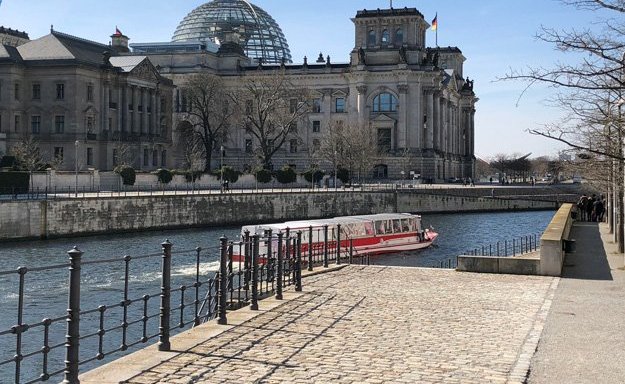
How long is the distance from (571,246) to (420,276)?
25.2 ft

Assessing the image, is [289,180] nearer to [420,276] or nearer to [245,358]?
[420,276]

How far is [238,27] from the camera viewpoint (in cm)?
15962

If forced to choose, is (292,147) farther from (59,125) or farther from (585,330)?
(585,330)

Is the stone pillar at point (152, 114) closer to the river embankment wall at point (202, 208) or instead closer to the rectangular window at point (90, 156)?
the rectangular window at point (90, 156)

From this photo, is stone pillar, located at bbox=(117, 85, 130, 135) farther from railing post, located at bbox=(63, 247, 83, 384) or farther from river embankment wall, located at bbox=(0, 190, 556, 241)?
railing post, located at bbox=(63, 247, 83, 384)

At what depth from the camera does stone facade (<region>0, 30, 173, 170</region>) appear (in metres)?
93.4

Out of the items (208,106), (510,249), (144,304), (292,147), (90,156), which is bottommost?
(510,249)

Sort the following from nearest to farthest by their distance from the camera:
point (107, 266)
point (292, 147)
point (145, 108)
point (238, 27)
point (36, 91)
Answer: point (107, 266) < point (36, 91) < point (145, 108) < point (292, 147) < point (238, 27)

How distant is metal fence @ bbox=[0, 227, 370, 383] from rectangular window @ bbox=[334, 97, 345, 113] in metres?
100

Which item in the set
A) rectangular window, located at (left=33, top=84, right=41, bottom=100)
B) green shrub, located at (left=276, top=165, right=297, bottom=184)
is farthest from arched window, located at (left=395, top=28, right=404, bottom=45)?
rectangular window, located at (left=33, top=84, right=41, bottom=100)

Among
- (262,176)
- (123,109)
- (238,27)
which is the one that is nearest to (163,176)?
(262,176)

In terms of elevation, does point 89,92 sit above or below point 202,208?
above

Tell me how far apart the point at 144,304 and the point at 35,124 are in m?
89.3

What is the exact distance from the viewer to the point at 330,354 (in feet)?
39.9
